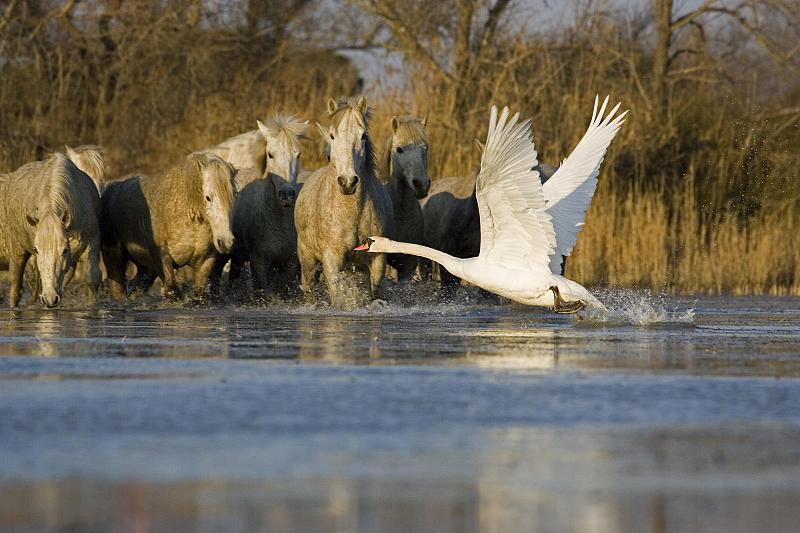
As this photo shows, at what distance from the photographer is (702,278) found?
1892 centimetres

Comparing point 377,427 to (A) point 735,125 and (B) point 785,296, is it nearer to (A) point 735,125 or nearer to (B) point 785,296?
(B) point 785,296

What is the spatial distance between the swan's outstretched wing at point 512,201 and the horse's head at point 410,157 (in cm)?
319

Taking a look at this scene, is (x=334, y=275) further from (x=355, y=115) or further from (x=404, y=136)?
(x=404, y=136)

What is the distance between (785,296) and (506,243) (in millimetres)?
7081

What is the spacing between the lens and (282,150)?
50.9 feet

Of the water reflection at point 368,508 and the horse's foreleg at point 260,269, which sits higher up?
the horse's foreleg at point 260,269

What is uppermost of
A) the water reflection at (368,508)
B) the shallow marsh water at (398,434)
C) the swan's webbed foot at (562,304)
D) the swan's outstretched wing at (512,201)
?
the swan's outstretched wing at (512,201)

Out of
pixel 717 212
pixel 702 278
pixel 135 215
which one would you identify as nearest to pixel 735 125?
pixel 717 212

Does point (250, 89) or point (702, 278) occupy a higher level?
point (250, 89)

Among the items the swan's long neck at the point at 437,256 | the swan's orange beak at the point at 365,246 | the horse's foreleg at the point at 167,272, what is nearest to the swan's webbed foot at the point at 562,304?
the swan's long neck at the point at 437,256

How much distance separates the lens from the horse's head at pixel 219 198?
1443 cm

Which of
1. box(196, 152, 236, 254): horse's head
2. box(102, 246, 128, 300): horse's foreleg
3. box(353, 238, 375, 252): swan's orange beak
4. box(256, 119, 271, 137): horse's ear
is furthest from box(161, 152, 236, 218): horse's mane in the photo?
box(353, 238, 375, 252): swan's orange beak

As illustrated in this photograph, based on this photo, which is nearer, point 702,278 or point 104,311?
point 104,311

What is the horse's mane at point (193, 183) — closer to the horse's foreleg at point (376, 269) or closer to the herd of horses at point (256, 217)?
the herd of horses at point (256, 217)
